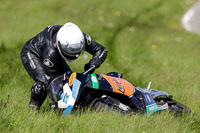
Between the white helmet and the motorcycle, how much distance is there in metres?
0.35

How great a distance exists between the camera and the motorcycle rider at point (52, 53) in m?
5.66

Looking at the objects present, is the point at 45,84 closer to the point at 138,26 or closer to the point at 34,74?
the point at 34,74

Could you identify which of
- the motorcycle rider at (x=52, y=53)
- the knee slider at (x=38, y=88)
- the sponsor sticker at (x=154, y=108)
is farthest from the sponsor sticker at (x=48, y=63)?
the sponsor sticker at (x=154, y=108)

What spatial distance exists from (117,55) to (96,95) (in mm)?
5936

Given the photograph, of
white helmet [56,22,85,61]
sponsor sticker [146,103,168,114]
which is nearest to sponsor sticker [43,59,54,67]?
white helmet [56,22,85,61]

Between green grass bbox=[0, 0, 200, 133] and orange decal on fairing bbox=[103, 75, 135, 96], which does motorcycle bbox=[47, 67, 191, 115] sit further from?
green grass bbox=[0, 0, 200, 133]

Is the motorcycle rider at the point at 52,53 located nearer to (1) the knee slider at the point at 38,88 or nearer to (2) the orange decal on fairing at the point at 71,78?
(1) the knee slider at the point at 38,88

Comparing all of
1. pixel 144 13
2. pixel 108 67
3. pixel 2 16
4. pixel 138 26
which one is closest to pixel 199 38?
pixel 138 26

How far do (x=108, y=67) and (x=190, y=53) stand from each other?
182 inches

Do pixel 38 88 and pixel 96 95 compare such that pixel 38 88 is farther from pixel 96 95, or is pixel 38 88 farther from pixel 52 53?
pixel 96 95

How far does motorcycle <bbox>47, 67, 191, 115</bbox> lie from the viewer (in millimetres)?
5469

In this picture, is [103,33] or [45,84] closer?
[45,84]

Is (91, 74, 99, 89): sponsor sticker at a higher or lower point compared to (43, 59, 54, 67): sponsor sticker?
lower

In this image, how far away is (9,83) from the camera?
7469mm
